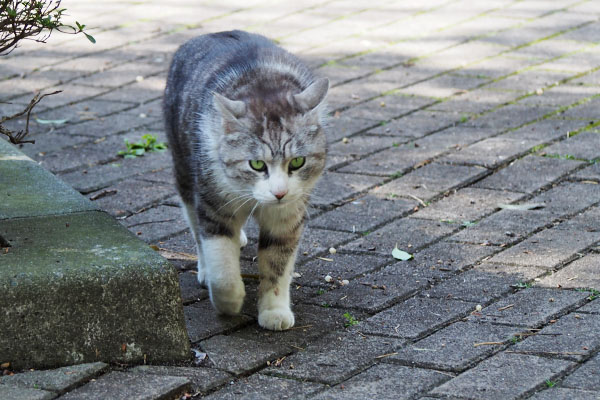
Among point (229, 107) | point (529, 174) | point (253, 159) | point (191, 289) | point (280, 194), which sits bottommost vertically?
point (191, 289)

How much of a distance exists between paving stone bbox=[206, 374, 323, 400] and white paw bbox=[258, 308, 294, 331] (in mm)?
452

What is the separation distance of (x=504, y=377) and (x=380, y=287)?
1006 mm

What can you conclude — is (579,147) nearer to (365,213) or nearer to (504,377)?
(365,213)

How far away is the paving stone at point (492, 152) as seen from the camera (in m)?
5.51

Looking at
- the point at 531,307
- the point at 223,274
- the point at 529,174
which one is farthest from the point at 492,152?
the point at 223,274

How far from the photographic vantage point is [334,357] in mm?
3521

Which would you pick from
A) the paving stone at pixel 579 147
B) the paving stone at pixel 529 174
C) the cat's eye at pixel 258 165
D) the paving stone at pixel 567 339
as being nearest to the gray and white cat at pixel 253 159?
the cat's eye at pixel 258 165

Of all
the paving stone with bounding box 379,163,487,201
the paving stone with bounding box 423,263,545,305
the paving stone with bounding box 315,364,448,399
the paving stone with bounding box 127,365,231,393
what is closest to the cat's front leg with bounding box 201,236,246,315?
the paving stone with bounding box 127,365,231,393

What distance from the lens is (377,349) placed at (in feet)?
11.7

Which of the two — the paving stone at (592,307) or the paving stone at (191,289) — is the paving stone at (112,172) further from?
the paving stone at (592,307)

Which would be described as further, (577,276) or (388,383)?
(577,276)

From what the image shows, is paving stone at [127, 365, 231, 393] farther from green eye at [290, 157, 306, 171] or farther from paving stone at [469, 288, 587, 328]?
paving stone at [469, 288, 587, 328]

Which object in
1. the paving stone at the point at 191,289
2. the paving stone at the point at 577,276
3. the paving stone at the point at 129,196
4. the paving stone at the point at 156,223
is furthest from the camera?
the paving stone at the point at 129,196

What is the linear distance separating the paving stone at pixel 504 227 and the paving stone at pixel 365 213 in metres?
0.42
